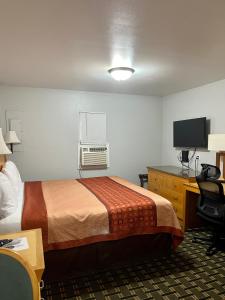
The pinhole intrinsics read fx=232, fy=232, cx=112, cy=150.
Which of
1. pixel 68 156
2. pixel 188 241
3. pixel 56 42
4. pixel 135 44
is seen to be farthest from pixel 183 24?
pixel 68 156

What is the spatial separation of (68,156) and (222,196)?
289 centimetres

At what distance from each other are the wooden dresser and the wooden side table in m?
2.41

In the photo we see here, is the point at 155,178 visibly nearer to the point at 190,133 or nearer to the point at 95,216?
the point at 190,133

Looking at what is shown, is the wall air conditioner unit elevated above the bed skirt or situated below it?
above

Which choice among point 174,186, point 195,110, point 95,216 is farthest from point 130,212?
point 195,110

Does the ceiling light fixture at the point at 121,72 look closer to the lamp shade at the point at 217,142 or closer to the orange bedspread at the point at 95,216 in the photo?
the lamp shade at the point at 217,142

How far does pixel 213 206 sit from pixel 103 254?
1412 millimetres

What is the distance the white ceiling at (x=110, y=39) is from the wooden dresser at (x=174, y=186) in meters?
1.53

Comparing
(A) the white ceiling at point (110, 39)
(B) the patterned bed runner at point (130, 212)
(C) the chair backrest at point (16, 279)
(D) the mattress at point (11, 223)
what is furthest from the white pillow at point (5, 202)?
(A) the white ceiling at point (110, 39)

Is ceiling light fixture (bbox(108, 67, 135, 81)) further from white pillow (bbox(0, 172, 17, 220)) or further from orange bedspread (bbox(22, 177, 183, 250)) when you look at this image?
white pillow (bbox(0, 172, 17, 220))

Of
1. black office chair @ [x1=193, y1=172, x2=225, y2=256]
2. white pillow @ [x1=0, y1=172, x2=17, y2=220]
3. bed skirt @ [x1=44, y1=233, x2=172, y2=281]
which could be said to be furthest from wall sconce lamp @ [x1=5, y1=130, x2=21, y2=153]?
black office chair @ [x1=193, y1=172, x2=225, y2=256]

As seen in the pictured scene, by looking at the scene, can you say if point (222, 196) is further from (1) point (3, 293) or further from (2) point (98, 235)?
(1) point (3, 293)

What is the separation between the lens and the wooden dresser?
11.6 ft

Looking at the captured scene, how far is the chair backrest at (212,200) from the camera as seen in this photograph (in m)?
2.63
